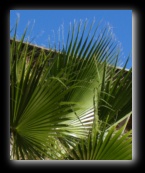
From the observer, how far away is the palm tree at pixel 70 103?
2074 millimetres

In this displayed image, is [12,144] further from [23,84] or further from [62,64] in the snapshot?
[62,64]

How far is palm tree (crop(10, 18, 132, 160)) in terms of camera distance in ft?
6.81

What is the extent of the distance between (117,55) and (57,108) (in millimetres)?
400

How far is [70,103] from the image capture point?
2.12 m

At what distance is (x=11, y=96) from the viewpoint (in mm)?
2094

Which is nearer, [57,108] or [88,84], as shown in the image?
[57,108]
